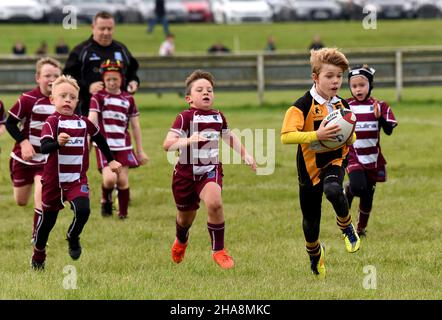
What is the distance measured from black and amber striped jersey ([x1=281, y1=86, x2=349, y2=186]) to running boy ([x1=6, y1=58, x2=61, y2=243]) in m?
3.04

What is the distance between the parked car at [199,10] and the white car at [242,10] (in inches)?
28.8

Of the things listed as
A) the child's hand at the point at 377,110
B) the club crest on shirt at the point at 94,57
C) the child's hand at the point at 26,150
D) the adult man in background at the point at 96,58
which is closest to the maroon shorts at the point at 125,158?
the adult man in background at the point at 96,58

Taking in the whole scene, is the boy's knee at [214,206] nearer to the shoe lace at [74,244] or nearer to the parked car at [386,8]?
the shoe lace at [74,244]

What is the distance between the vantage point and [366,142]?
10.9 meters

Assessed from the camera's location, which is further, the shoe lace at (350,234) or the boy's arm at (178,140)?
the boy's arm at (178,140)

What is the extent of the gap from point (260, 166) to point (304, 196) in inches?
325

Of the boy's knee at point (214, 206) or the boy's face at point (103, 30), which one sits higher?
the boy's face at point (103, 30)

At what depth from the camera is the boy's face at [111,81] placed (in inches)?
479

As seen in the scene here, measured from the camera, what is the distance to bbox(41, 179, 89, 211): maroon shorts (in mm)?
8922

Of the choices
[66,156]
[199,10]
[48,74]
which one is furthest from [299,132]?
Answer: [199,10]

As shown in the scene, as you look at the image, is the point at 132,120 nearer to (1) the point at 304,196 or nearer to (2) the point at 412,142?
(1) the point at 304,196

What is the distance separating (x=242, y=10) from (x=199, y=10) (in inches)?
99.1

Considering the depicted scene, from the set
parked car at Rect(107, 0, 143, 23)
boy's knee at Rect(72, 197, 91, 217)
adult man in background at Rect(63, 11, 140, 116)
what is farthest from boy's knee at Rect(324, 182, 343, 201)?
parked car at Rect(107, 0, 143, 23)

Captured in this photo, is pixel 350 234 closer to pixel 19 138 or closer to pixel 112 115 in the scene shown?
pixel 19 138
